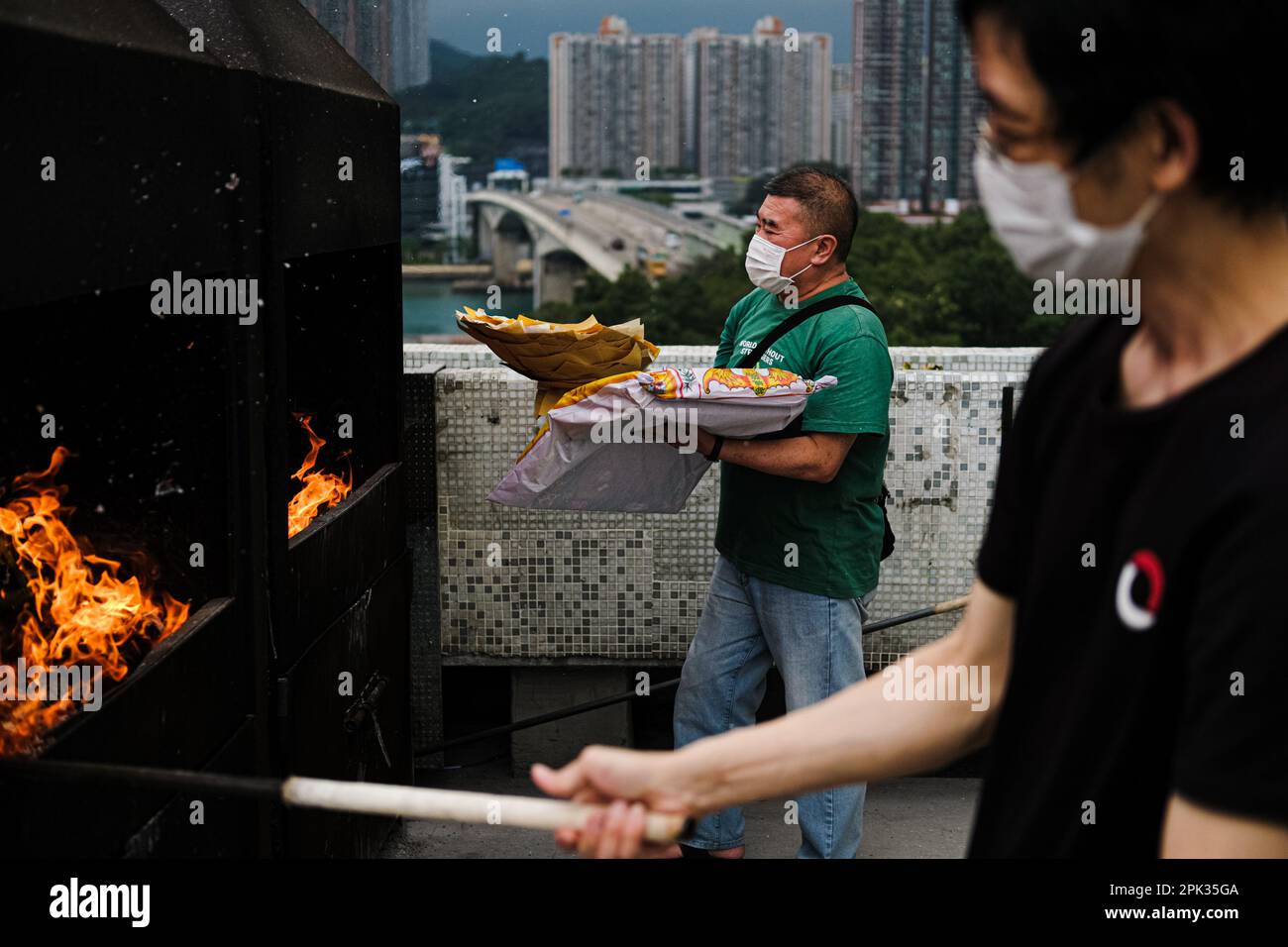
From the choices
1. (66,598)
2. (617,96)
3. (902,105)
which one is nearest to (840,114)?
(617,96)

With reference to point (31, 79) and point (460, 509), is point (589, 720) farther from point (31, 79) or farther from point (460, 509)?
point (31, 79)

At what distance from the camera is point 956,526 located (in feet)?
16.5

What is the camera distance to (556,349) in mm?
3971

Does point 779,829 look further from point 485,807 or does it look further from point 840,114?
point 840,114

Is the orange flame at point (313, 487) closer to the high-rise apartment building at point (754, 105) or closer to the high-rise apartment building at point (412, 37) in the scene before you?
the high-rise apartment building at point (412, 37)

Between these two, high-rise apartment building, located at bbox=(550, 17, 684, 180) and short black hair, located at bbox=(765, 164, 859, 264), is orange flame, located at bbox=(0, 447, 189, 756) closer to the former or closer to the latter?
short black hair, located at bbox=(765, 164, 859, 264)

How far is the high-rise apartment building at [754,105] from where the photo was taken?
87.5 meters

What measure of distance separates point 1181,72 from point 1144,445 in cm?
31

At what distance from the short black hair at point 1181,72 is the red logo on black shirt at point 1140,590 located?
304mm

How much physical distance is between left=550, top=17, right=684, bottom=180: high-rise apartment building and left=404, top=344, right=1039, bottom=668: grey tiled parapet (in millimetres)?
80958

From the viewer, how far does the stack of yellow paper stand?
395 centimetres

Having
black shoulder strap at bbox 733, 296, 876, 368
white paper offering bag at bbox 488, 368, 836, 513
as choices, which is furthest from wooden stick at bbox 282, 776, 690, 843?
black shoulder strap at bbox 733, 296, 876, 368

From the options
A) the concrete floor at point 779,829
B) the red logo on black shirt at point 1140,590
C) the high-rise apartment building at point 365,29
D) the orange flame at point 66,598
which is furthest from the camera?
the concrete floor at point 779,829

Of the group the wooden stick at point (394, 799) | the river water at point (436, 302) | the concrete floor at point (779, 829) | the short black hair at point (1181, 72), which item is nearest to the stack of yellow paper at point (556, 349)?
the concrete floor at point (779, 829)
